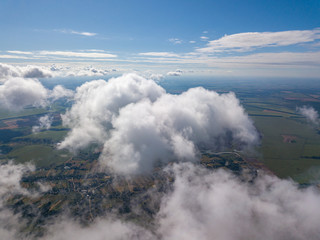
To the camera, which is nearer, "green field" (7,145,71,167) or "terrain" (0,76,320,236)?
"terrain" (0,76,320,236)

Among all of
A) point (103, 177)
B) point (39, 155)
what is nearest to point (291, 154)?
point (103, 177)

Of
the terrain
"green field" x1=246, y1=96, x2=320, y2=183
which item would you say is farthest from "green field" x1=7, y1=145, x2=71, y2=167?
"green field" x1=246, y1=96, x2=320, y2=183

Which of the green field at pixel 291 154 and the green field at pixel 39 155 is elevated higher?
the green field at pixel 291 154

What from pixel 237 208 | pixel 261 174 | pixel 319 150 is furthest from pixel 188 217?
pixel 319 150

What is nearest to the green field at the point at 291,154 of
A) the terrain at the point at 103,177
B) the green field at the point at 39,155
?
the terrain at the point at 103,177

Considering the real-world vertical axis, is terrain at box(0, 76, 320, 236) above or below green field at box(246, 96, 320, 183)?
below

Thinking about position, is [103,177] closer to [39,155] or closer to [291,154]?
[39,155]

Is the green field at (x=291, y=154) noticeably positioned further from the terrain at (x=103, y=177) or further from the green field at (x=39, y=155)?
the green field at (x=39, y=155)

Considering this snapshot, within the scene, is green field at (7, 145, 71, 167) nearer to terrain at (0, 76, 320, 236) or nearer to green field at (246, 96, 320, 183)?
terrain at (0, 76, 320, 236)

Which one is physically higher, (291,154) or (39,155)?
(291,154)

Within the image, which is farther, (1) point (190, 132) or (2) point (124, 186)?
A: (1) point (190, 132)

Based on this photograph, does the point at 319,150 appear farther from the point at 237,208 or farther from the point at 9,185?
the point at 9,185
